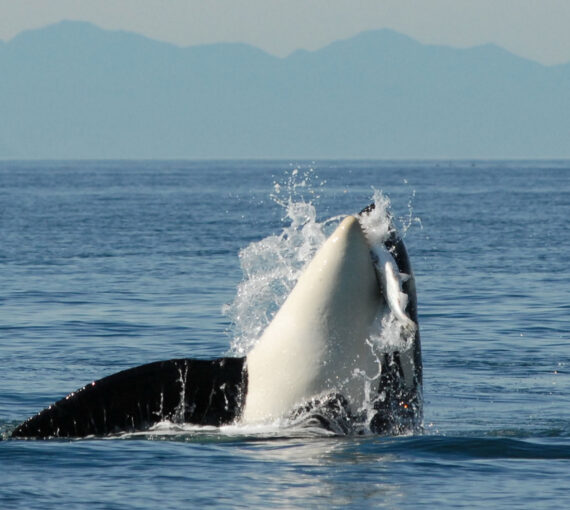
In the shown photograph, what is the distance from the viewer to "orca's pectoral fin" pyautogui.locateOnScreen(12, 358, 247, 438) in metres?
12.8

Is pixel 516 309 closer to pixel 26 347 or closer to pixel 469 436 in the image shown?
pixel 26 347

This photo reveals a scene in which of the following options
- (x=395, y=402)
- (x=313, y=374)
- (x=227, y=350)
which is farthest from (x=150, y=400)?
(x=227, y=350)

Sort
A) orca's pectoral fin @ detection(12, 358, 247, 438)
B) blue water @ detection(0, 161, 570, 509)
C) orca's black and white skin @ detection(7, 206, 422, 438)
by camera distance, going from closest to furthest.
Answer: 1. blue water @ detection(0, 161, 570, 509)
2. orca's black and white skin @ detection(7, 206, 422, 438)
3. orca's pectoral fin @ detection(12, 358, 247, 438)

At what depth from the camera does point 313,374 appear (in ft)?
42.2

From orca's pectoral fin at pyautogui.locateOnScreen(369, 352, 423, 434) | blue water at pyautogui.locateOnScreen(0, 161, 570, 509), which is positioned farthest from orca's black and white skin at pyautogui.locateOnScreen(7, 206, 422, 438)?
blue water at pyautogui.locateOnScreen(0, 161, 570, 509)

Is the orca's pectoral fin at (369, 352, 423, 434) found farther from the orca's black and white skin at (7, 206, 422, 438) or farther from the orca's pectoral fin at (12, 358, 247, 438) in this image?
the orca's pectoral fin at (12, 358, 247, 438)

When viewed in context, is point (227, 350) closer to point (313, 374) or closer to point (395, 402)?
point (395, 402)

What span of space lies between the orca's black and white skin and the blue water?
33 cm

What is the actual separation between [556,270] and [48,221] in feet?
106

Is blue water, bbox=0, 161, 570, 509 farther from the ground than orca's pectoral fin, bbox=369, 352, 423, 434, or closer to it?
closer to it

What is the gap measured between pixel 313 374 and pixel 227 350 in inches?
371

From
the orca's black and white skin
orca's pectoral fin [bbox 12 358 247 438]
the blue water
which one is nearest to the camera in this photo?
the blue water

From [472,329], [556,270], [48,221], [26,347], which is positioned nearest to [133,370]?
[26,347]

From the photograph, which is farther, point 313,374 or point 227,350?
point 227,350
